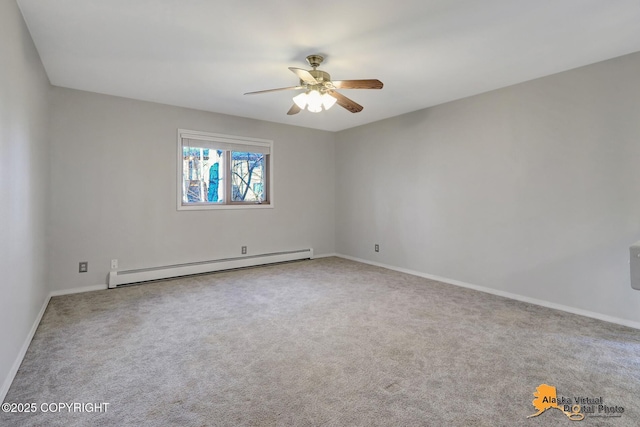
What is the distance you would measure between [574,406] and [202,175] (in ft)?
15.3

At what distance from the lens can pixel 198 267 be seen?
4465mm

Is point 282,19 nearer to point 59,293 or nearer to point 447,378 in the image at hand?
point 447,378

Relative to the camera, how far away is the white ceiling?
2129 mm

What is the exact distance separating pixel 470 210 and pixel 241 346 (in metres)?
3.15

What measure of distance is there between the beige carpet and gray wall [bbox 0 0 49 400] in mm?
259

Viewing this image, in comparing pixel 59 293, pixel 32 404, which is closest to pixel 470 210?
pixel 32 404

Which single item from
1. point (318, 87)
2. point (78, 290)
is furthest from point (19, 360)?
point (318, 87)

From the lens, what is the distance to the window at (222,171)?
4523 mm

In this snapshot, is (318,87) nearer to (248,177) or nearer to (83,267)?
(248,177)

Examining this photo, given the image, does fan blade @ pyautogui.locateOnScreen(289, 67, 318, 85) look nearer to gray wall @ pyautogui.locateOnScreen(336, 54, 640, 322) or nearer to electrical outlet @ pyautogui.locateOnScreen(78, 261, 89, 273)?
gray wall @ pyautogui.locateOnScreen(336, 54, 640, 322)

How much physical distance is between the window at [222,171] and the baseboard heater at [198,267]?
0.83 meters

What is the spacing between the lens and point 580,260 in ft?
10.0

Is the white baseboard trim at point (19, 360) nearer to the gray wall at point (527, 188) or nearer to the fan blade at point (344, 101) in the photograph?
the fan blade at point (344, 101)

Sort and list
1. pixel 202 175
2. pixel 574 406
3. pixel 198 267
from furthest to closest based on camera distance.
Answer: pixel 202 175, pixel 198 267, pixel 574 406
